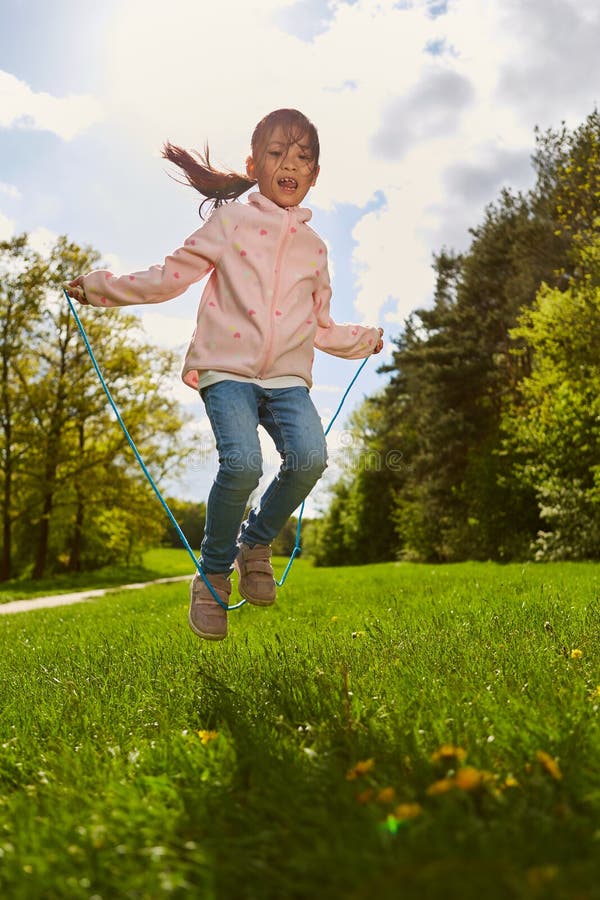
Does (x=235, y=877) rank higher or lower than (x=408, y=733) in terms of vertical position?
lower

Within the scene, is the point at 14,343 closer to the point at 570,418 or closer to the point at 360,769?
the point at 570,418

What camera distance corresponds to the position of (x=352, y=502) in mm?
45188

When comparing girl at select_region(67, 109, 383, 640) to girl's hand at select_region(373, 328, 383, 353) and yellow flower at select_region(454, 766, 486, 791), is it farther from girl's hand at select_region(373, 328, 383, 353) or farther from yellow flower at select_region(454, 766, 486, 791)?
yellow flower at select_region(454, 766, 486, 791)

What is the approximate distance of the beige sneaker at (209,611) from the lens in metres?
3.86

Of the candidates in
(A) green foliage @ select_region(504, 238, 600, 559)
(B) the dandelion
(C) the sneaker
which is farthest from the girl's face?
(A) green foliage @ select_region(504, 238, 600, 559)

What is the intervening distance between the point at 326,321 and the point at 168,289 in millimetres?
984

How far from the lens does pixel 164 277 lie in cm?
398

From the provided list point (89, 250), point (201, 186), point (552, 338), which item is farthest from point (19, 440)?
point (201, 186)

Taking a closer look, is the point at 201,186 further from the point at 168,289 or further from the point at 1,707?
the point at 1,707

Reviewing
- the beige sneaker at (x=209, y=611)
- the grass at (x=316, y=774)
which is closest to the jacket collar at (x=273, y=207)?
the beige sneaker at (x=209, y=611)

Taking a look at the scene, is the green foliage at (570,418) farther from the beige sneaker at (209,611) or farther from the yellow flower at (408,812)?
the yellow flower at (408,812)

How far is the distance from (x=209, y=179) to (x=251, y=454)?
170 cm

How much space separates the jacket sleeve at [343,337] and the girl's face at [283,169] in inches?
24.8

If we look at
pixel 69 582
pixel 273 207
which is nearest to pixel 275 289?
pixel 273 207
